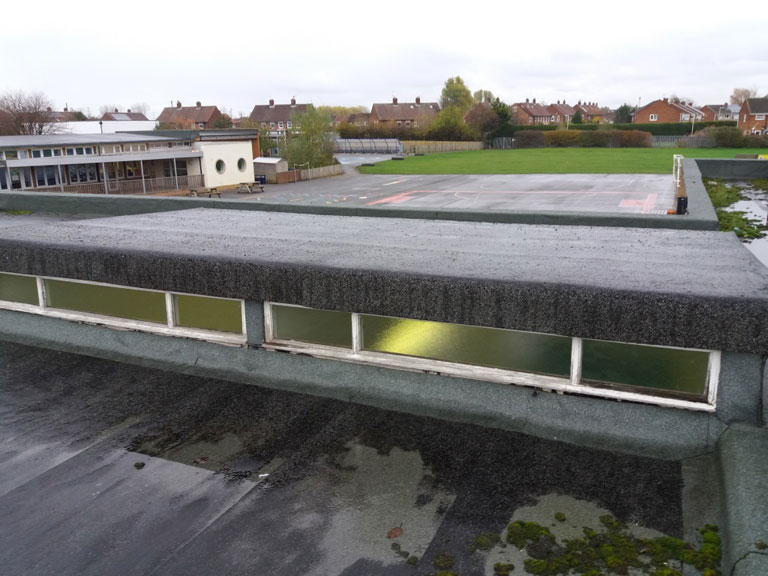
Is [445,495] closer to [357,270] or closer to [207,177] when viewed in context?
[357,270]

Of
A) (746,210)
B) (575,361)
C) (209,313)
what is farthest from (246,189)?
(575,361)

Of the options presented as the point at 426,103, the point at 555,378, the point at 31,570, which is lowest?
the point at 31,570

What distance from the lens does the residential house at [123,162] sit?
43.8 meters

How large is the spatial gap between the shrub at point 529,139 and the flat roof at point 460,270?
10322 centimetres

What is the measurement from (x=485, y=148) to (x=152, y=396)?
111 metres

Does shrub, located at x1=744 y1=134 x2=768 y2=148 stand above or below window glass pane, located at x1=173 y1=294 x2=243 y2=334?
above

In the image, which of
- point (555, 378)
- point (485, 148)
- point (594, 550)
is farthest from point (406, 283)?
point (485, 148)

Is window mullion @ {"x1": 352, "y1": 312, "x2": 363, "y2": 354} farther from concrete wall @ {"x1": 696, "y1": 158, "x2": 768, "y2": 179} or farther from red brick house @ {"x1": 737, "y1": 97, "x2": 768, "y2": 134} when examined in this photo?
red brick house @ {"x1": 737, "y1": 97, "x2": 768, "y2": 134}

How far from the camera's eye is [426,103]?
556ft

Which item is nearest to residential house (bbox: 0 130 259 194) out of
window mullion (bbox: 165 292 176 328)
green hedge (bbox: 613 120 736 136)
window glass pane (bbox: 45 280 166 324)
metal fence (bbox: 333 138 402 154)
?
window glass pane (bbox: 45 280 166 324)

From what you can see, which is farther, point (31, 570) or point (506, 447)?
point (506, 447)

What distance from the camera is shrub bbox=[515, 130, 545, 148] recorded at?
359ft

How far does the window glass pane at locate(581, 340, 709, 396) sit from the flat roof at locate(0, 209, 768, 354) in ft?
1.92

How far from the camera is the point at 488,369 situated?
7.43m
